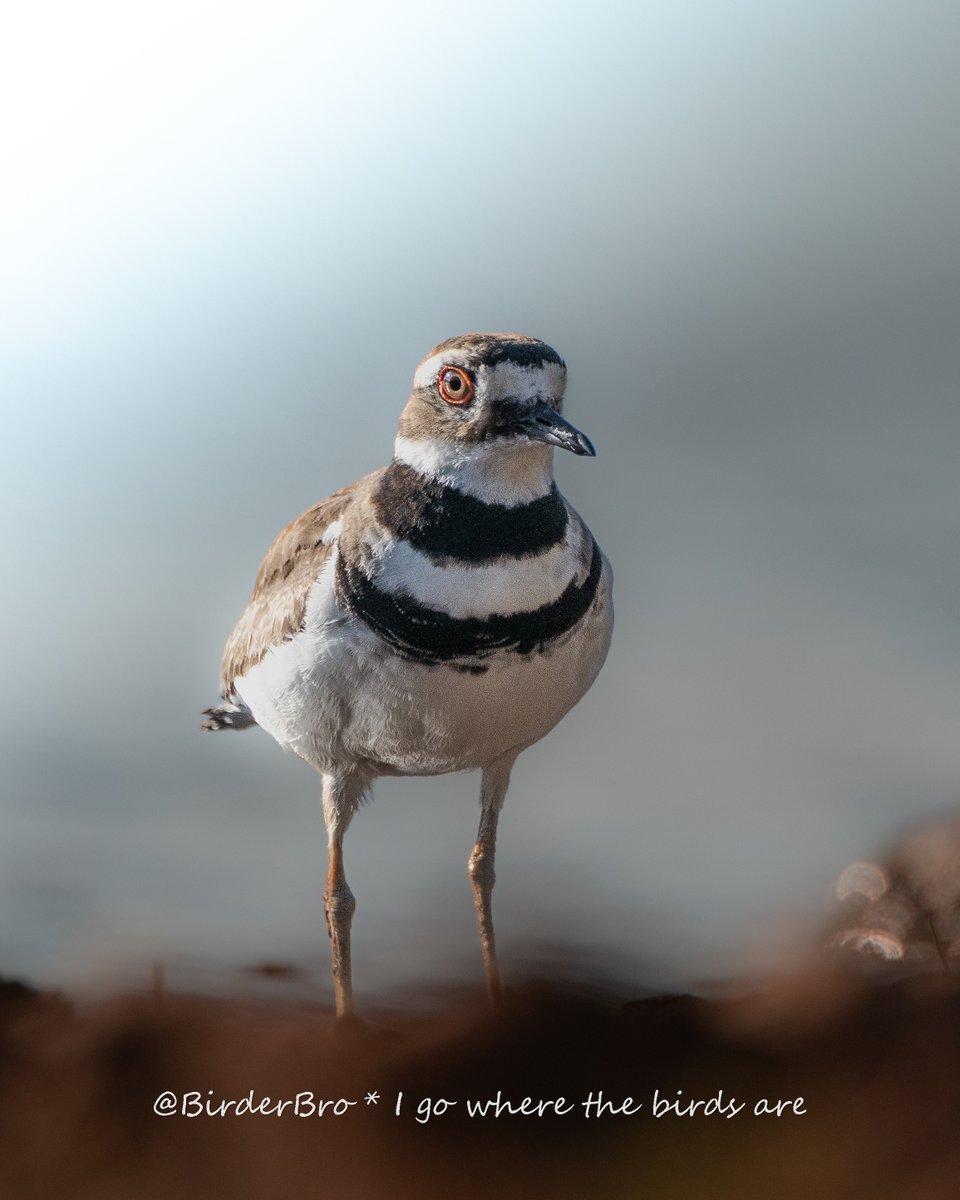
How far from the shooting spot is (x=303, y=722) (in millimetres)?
3551

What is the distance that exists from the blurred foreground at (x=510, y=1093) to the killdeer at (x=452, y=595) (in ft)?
1.66

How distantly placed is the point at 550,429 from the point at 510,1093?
1519 millimetres

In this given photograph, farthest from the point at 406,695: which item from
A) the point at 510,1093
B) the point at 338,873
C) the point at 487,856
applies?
the point at 510,1093

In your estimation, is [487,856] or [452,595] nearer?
[452,595]

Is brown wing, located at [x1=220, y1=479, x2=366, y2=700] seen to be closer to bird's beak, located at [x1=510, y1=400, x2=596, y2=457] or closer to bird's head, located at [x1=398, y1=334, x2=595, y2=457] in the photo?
bird's head, located at [x1=398, y1=334, x2=595, y2=457]

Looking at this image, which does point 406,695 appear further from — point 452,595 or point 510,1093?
point 510,1093

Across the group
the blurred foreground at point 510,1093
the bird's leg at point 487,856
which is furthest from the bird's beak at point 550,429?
the blurred foreground at point 510,1093

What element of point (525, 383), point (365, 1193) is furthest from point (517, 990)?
point (525, 383)

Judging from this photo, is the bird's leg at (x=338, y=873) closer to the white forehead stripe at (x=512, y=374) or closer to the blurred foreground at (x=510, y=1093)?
the blurred foreground at (x=510, y=1093)

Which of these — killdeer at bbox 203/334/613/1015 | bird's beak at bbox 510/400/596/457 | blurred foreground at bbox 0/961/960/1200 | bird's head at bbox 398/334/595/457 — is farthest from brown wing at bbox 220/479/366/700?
blurred foreground at bbox 0/961/960/1200

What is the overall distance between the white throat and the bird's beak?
0.04m

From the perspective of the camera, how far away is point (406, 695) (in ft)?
10.9

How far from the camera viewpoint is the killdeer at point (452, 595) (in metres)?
3.23

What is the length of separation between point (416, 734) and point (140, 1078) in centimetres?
Answer: 105
